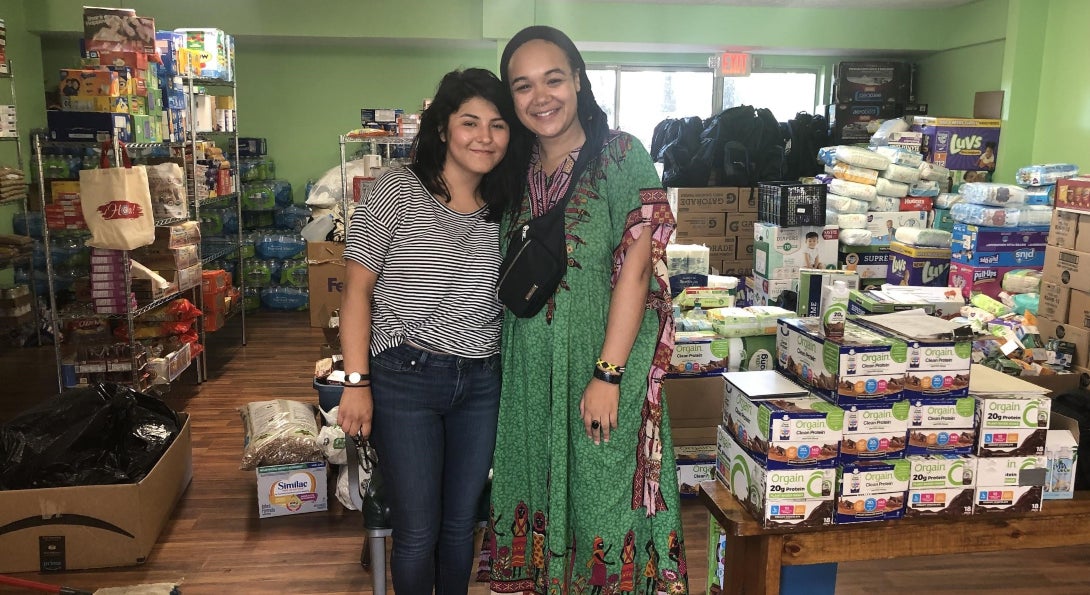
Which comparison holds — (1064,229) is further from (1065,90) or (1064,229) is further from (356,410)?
(356,410)

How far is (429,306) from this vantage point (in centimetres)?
180

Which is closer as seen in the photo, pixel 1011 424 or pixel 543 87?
pixel 543 87

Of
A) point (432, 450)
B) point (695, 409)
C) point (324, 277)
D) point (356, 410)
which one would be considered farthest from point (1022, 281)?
point (356, 410)

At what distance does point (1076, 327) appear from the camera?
153 inches

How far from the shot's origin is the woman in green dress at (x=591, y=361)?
5.91 ft

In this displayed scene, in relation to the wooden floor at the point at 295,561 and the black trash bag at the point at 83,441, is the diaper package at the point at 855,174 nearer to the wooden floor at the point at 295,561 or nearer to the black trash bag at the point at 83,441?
the wooden floor at the point at 295,561

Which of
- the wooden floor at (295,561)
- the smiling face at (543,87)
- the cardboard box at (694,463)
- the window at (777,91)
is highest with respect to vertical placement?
the window at (777,91)

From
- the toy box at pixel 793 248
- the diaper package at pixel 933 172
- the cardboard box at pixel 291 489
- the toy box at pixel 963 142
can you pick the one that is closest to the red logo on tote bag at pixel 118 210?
the cardboard box at pixel 291 489

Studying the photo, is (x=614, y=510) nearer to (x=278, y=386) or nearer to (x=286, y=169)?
(x=278, y=386)

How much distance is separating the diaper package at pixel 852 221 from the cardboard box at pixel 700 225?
2.95ft

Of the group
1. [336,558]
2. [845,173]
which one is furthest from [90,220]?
[845,173]

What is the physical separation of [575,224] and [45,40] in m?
7.16

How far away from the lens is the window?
27.4 feet

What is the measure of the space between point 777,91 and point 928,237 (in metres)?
3.10
